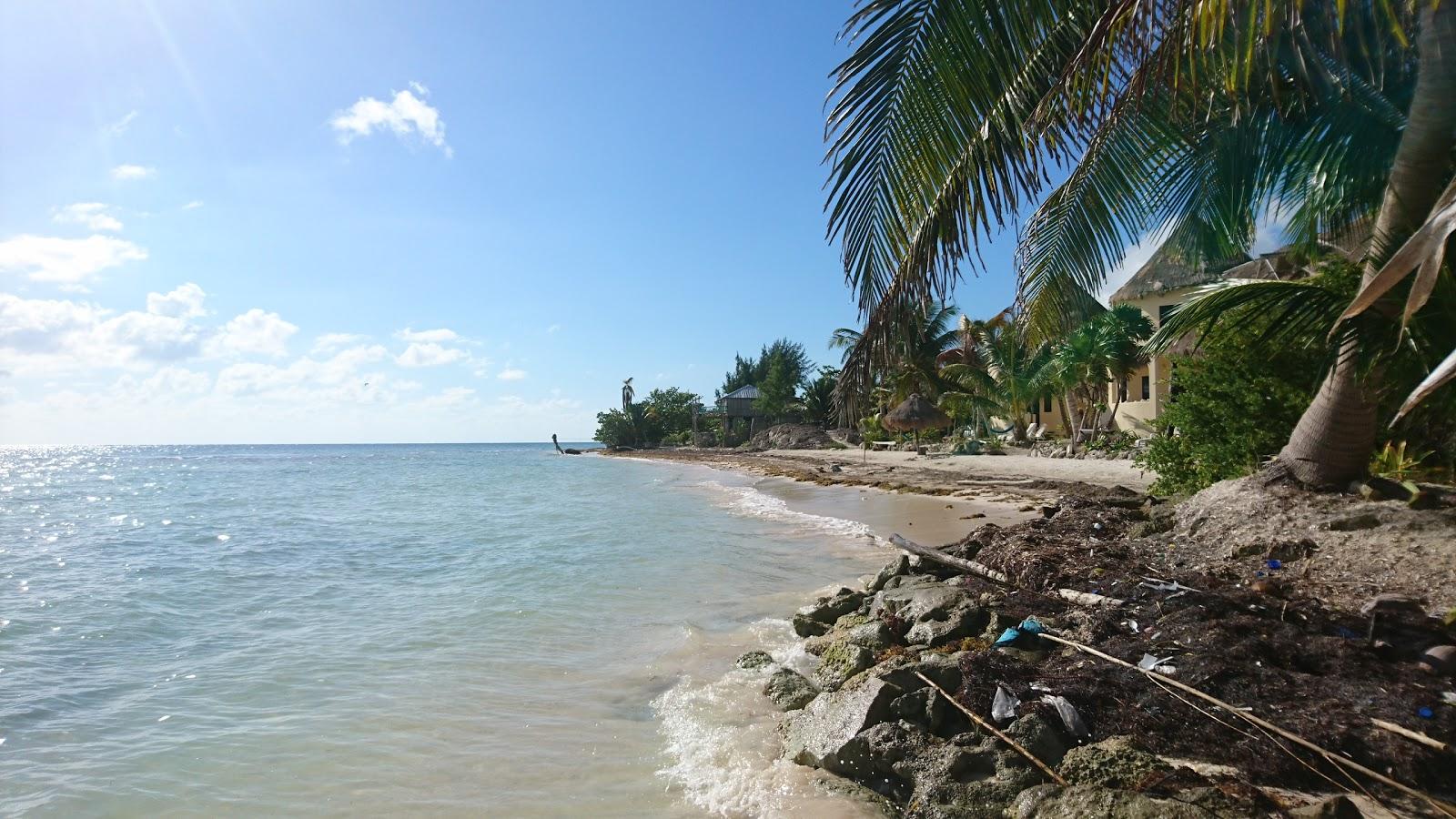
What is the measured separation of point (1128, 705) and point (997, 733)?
688 millimetres

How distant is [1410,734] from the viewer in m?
2.88

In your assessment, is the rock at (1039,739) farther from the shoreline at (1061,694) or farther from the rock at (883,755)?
the rock at (883,755)

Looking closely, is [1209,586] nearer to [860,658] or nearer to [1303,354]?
[860,658]

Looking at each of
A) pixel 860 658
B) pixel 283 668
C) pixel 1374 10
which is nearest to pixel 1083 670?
pixel 860 658

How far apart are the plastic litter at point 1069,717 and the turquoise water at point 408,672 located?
1.15 m

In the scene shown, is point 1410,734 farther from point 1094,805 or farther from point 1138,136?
point 1138,136

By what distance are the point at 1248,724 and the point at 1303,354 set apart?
5.35 m

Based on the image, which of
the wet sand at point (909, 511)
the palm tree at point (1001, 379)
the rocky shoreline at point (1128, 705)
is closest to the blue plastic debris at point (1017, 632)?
the rocky shoreline at point (1128, 705)

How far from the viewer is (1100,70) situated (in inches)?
133

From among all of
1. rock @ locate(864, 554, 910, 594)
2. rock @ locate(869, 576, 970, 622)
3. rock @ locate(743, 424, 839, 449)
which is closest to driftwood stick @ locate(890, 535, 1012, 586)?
rock @ locate(864, 554, 910, 594)

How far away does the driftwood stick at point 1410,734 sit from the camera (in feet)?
9.11

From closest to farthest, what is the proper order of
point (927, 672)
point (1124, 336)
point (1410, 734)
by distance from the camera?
point (1410, 734) → point (927, 672) → point (1124, 336)

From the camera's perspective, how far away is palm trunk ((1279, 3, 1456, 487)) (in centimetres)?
408

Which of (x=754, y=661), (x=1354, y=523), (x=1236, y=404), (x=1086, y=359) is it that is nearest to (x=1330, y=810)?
(x=1354, y=523)
